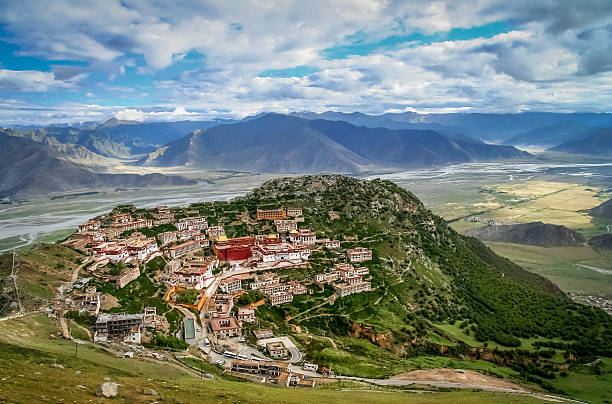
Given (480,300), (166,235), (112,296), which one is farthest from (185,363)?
(480,300)

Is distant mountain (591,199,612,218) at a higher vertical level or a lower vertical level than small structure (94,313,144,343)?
higher

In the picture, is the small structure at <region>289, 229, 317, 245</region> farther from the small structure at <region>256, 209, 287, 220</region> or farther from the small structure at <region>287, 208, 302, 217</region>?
the small structure at <region>287, 208, 302, 217</region>

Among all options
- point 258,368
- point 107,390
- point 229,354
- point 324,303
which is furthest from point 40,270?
point 324,303

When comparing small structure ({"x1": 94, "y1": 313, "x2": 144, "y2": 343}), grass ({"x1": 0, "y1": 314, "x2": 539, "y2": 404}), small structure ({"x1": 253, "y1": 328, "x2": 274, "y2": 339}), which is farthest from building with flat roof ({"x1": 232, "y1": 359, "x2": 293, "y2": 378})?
small structure ({"x1": 94, "y1": 313, "x2": 144, "y2": 343})

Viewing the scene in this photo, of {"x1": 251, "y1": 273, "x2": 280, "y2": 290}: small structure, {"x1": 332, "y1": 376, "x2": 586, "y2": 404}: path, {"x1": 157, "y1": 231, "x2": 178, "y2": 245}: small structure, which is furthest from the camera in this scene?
{"x1": 157, "y1": 231, "x2": 178, "y2": 245}: small structure

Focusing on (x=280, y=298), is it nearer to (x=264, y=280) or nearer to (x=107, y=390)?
(x=264, y=280)
